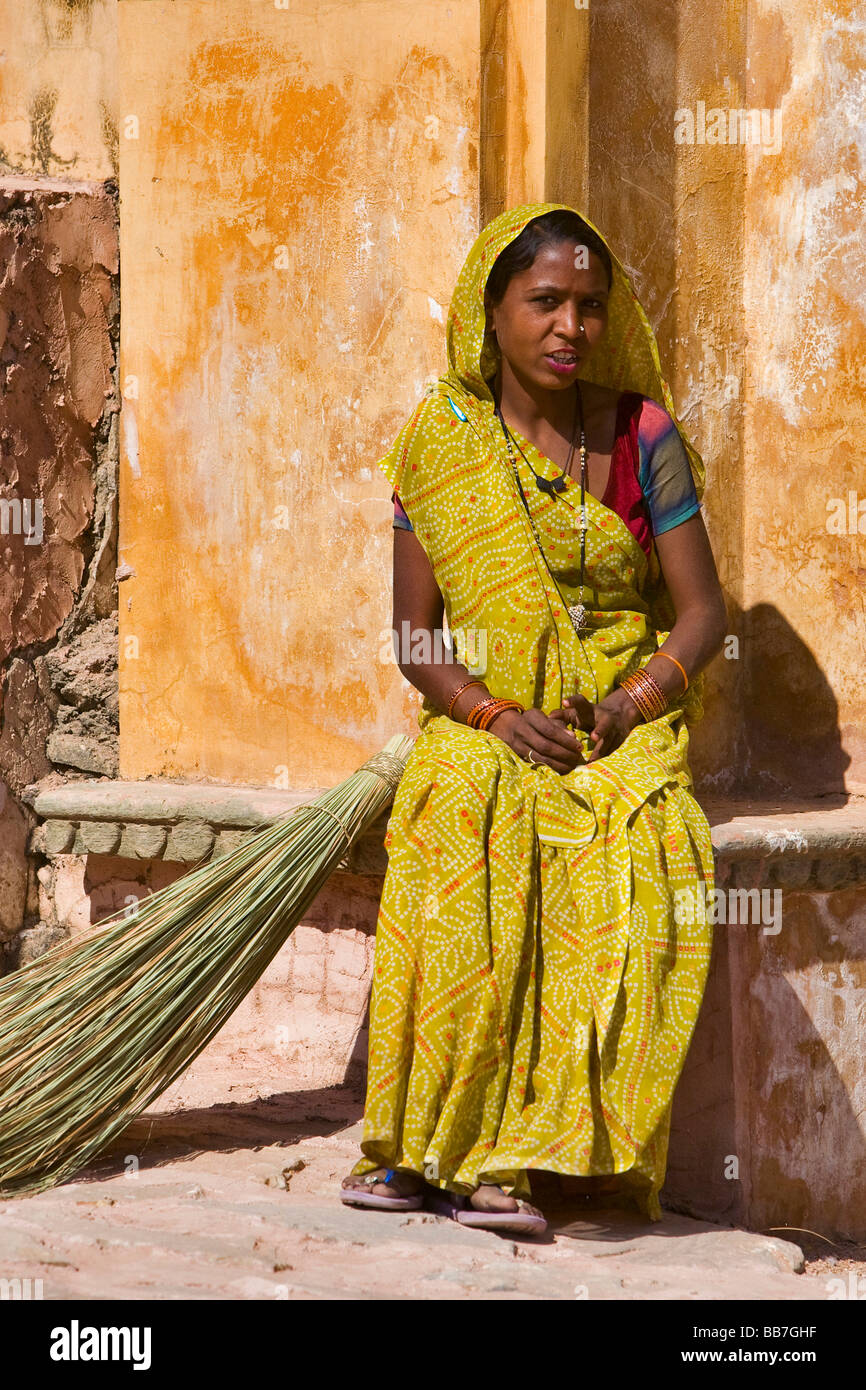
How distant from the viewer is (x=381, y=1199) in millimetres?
2994

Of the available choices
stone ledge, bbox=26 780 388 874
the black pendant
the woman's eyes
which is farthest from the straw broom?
the woman's eyes

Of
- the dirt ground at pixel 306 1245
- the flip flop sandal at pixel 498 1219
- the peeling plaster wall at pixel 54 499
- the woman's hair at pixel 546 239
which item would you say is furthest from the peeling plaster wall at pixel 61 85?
the flip flop sandal at pixel 498 1219

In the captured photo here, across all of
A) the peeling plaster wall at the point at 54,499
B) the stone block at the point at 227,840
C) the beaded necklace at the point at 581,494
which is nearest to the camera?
the beaded necklace at the point at 581,494

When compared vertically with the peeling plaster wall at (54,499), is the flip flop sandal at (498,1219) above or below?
below

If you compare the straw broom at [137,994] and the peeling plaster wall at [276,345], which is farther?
the peeling plaster wall at [276,345]

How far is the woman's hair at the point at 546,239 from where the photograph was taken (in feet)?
11.0

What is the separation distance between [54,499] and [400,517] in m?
1.19

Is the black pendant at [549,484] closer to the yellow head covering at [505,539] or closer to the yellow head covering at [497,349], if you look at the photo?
the yellow head covering at [505,539]

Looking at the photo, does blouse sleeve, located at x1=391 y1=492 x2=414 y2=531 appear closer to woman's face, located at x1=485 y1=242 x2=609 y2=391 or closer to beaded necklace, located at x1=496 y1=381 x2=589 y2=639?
Result: beaded necklace, located at x1=496 y1=381 x2=589 y2=639

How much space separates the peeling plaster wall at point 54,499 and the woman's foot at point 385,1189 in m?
1.56

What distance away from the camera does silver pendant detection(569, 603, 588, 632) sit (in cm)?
343
